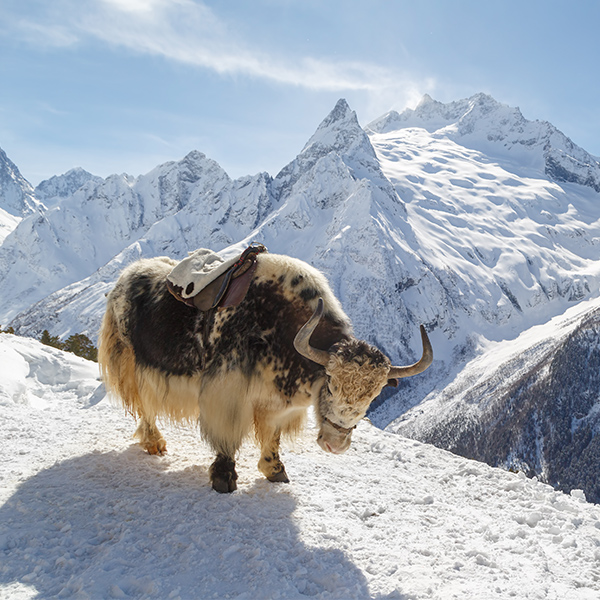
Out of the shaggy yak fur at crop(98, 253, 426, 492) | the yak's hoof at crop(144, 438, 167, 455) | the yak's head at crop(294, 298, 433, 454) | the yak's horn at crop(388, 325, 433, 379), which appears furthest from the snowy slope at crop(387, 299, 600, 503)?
the yak's head at crop(294, 298, 433, 454)

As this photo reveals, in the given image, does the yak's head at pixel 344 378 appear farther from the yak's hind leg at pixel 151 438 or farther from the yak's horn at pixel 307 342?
the yak's hind leg at pixel 151 438

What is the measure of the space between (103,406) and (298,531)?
14.2ft

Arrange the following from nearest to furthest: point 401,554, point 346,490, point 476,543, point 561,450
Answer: point 401,554, point 476,543, point 346,490, point 561,450

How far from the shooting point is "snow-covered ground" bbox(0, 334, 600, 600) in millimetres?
3027

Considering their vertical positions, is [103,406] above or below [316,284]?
below

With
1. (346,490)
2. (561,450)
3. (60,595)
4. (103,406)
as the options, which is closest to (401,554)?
(346,490)

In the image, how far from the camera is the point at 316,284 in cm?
445

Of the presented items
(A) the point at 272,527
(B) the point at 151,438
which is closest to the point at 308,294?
(A) the point at 272,527

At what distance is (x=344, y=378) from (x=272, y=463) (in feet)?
→ 5.39

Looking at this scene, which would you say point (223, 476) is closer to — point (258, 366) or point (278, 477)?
point (278, 477)

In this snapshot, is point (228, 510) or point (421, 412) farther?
point (421, 412)

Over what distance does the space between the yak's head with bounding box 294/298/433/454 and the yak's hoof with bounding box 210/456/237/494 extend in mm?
1053

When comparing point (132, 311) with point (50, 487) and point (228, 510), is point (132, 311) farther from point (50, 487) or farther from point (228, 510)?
point (228, 510)

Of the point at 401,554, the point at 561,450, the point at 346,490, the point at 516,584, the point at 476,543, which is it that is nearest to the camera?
the point at 516,584
